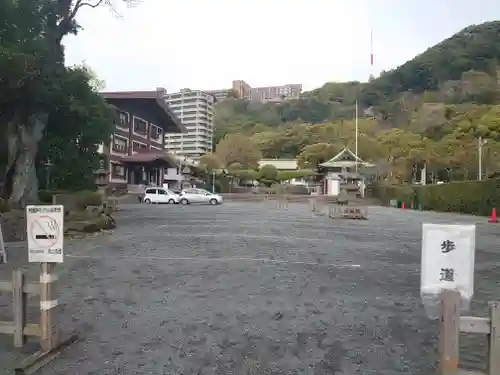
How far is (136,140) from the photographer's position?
151ft

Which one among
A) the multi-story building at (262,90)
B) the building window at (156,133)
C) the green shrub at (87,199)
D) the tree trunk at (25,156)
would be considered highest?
the multi-story building at (262,90)

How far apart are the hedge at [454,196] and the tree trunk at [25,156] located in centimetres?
2239

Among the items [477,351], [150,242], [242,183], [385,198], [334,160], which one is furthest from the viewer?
[242,183]

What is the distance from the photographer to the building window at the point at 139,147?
45912mm

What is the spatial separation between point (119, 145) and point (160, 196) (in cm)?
775

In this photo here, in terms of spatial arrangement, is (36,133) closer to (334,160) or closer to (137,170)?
(137,170)

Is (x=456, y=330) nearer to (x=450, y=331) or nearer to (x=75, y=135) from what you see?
(x=450, y=331)

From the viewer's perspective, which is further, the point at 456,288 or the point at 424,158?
the point at 424,158

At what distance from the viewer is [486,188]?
2759 cm

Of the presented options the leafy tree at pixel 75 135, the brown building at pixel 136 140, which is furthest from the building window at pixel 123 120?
the leafy tree at pixel 75 135

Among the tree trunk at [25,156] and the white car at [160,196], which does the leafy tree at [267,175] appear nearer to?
the white car at [160,196]

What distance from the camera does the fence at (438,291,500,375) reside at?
9.82ft

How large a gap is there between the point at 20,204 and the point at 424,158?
118ft

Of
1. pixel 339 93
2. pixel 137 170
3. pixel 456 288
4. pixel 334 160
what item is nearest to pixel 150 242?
pixel 456 288
